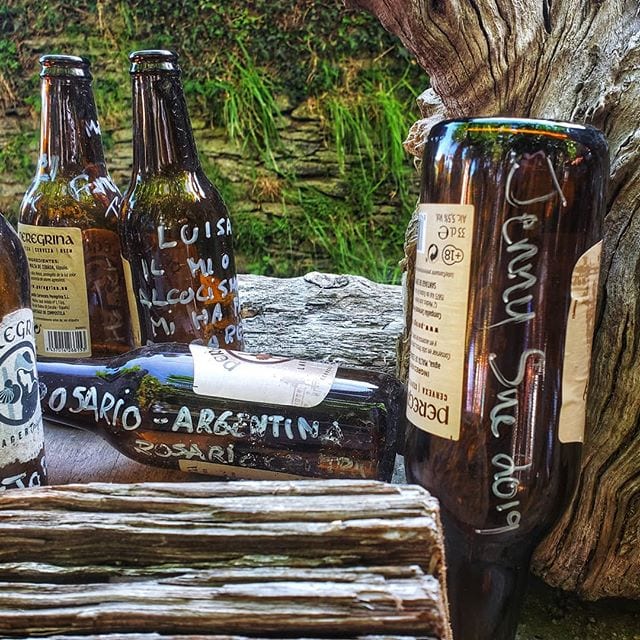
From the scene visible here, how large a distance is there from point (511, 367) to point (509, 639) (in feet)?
0.87

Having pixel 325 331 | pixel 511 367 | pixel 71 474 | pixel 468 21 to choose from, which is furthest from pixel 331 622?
pixel 325 331

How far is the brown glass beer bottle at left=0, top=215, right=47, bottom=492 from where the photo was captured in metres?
0.57

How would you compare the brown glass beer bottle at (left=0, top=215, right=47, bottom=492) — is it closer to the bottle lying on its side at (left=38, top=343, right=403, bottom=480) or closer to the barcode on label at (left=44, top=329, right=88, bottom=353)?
the bottle lying on its side at (left=38, top=343, right=403, bottom=480)

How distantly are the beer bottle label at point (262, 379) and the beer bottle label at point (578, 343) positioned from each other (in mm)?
231

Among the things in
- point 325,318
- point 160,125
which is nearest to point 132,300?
point 160,125

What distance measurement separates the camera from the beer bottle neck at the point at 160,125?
0.80m

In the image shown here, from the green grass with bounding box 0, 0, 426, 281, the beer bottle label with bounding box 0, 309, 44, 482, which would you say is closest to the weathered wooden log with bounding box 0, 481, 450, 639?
the beer bottle label with bounding box 0, 309, 44, 482

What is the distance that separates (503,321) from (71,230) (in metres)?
0.57

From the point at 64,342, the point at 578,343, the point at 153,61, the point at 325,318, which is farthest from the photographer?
the point at 325,318

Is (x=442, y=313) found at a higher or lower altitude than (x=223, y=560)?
higher

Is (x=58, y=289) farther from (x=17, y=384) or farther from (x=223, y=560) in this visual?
(x=223, y=560)

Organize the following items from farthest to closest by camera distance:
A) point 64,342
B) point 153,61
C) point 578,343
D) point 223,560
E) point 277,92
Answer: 1. point 277,92
2. point 64,342
3. point 153,61
4. point 578,343
5. point 223,560

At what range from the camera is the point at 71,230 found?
859mm

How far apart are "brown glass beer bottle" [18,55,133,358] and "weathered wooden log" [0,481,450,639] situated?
424 mm
